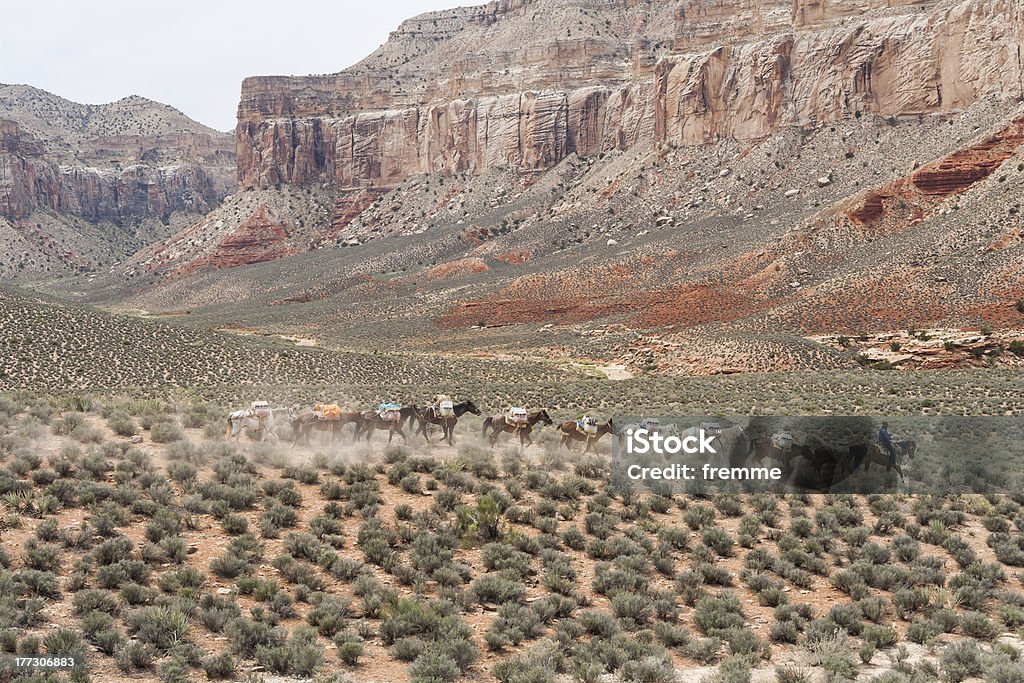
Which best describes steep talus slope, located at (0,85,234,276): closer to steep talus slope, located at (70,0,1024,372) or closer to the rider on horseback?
steep talus slope, located at (70,0,1024,372)

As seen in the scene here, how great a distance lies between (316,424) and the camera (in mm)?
18109

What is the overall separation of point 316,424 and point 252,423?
1.32 meters

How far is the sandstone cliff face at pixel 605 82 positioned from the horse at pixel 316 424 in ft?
242

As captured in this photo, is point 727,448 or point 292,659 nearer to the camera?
point 292,659

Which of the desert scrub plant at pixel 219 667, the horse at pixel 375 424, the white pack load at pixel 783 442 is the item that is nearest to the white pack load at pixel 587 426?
the horse at pixel 375 424

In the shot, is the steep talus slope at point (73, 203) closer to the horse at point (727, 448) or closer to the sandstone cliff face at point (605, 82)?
the sandstone cliff face at point (605, 82)

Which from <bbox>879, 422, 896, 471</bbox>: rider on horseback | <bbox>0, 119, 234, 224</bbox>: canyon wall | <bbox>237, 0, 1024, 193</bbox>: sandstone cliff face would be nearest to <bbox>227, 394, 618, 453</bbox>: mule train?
<bbox>879, 422, 896, 471</bbox>: rider on horseback

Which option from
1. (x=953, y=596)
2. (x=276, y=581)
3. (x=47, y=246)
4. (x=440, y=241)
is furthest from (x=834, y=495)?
(x=47, y=246)

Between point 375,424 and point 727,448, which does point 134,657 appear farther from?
point 727,448

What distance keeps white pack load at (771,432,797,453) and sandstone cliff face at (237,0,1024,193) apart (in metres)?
69.6

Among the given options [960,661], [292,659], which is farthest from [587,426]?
[292,659]

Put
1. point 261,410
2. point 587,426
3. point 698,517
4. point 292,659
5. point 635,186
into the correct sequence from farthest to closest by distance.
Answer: point 635,186 < point 587,426 < point 261,410 < point 698,517 < point 292,659

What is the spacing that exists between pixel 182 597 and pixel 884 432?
13.8 m

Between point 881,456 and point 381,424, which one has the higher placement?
point 381,424
